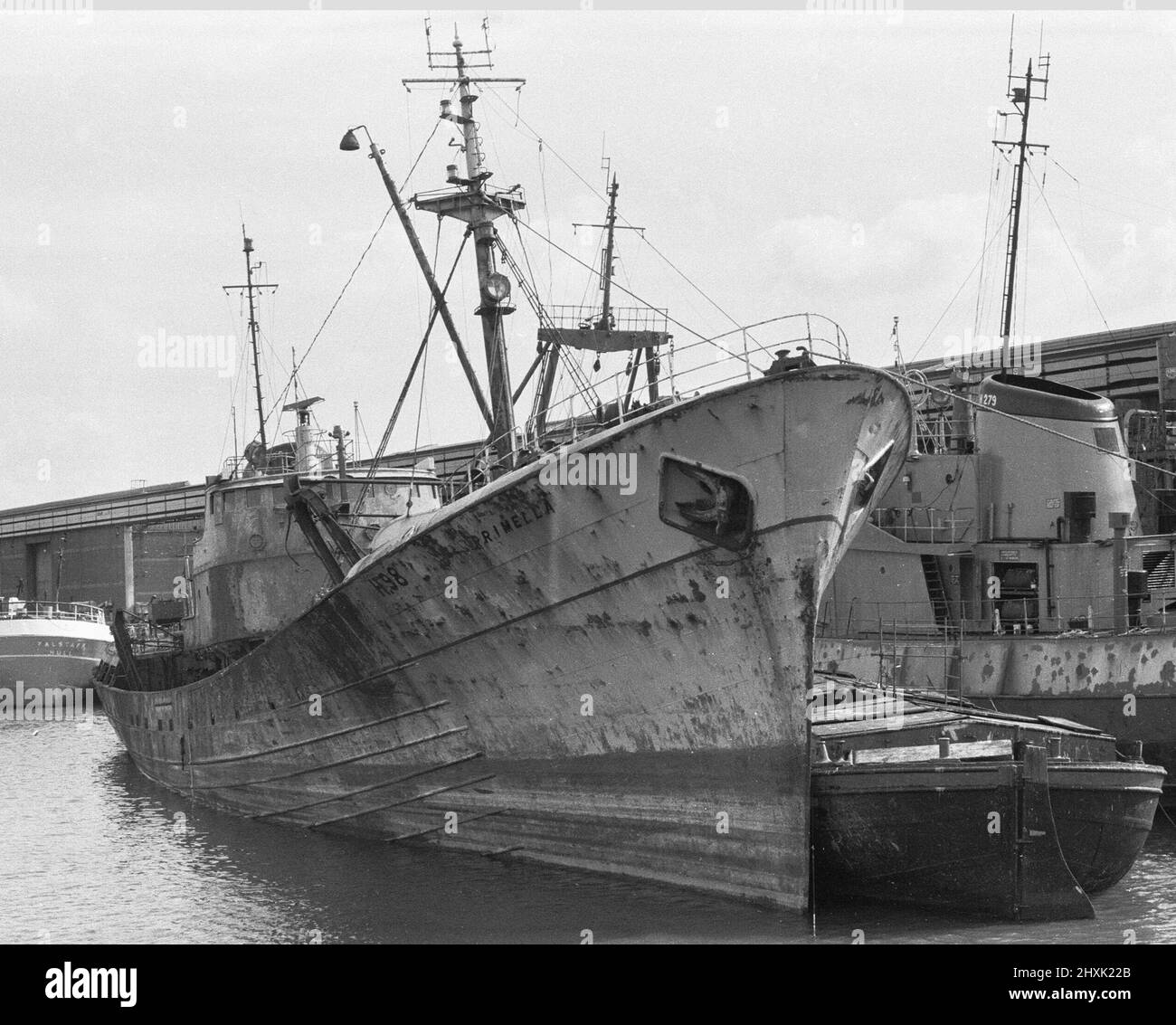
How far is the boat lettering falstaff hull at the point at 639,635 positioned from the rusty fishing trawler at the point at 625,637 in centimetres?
2

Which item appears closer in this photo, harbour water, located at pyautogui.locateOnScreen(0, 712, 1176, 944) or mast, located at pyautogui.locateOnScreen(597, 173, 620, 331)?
harbour water, located at pyautogui.locateOnScreen(0, 712, 1176, 944)

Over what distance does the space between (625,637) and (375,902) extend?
3738mm

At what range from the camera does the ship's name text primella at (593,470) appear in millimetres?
13820

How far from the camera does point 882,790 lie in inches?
535

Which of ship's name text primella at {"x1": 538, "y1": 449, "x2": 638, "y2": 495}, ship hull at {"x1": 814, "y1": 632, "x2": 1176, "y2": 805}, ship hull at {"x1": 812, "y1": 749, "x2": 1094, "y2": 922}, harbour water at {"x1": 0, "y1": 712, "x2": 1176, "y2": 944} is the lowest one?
harbour water at {"x1": 0, "y1": 712, "x2": 1176, "y2": 944}

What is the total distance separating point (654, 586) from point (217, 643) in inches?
465

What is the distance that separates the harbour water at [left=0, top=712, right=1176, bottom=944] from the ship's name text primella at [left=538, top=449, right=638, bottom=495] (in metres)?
4.07

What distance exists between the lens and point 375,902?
14383 millimetres
